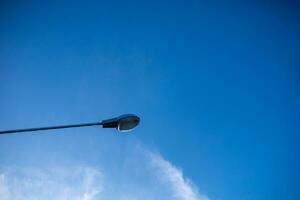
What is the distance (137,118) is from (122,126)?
55 centimetres

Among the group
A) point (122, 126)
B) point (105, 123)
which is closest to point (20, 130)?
point (105, 123)

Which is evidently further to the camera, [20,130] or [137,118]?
[137,118]

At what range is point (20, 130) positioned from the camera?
563 centimetres

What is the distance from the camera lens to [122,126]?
6.93 metres

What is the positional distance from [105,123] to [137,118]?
98cm

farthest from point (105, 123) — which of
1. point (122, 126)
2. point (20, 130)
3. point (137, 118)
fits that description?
A: point (20, 130)

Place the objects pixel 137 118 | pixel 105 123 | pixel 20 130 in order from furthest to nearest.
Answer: pixel 137 118 < pixel 105 123 < pixel 20 130

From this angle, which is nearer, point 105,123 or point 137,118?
point 105,123

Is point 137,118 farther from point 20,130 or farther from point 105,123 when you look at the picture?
point 20,130

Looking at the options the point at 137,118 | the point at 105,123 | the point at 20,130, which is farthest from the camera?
the point at 137,118

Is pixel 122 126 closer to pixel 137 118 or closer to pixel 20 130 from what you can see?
pixel 137 118

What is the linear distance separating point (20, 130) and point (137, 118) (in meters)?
2.95

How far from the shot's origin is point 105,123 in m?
6.70

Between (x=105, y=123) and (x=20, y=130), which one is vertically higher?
(x=105, y=123)
